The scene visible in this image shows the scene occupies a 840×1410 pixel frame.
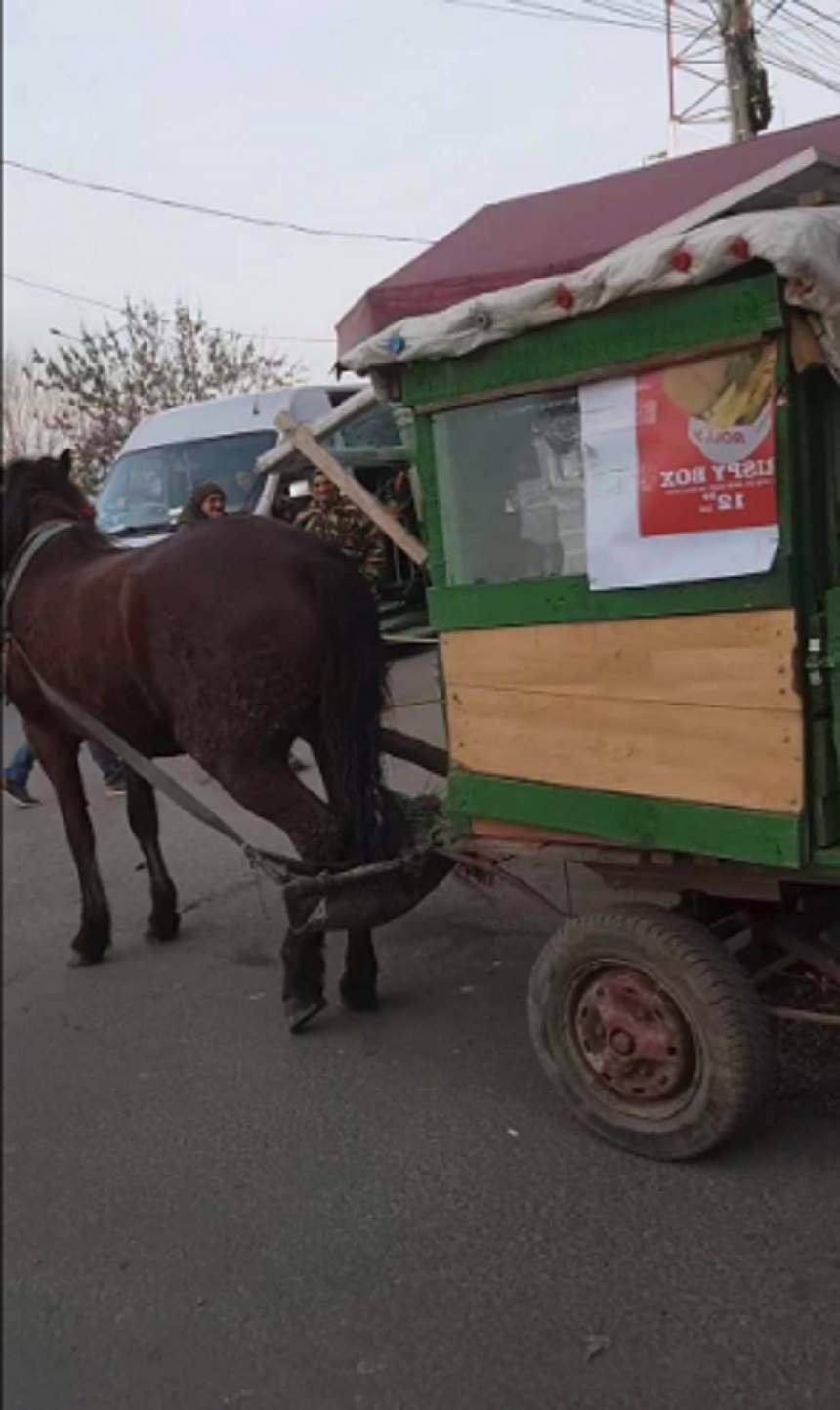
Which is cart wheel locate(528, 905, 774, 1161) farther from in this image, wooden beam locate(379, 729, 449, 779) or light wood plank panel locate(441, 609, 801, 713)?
wooden beam locate(379, 729, 449, 779)

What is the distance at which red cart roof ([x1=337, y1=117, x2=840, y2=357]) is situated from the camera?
3959mm

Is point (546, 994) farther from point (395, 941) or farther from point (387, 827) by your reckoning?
point (395, 941)

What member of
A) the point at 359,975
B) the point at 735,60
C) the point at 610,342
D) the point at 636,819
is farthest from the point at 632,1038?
the point at 735,60

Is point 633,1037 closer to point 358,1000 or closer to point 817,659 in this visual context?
point 817,659

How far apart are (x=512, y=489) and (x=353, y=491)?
2.73ft

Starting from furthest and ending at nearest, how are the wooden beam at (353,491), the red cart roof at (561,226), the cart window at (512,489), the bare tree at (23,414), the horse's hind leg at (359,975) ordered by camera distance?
1. the horse's hind leg at (359,975)
2. the red cart roof at (561,226)
3. the wooden beam at (353,491)
4. the cart window at (512,489)
5. the bare tree at (23,414)

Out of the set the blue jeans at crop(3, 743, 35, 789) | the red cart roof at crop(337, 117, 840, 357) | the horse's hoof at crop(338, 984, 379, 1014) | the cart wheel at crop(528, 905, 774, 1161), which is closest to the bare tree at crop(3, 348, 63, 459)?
the cart wheel at crop(528, 905, 774, 1161)

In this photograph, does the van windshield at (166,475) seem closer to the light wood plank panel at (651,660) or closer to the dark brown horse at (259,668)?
the dark brown horse at (259,668)

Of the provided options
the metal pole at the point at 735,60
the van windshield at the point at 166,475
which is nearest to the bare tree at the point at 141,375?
the van windshield at the point at 166,475

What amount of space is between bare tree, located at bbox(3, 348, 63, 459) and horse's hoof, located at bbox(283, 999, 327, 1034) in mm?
2399

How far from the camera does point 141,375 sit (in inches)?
220

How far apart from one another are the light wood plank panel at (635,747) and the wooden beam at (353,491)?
1.80 ft

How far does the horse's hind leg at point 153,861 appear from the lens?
4.97 metres

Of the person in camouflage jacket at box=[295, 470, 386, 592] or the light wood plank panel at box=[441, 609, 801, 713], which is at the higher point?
the person in camouflage jacket at box=[295, 470, 386, 592]
